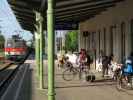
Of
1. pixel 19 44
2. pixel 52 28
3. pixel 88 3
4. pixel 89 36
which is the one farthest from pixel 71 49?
pixel 52 28

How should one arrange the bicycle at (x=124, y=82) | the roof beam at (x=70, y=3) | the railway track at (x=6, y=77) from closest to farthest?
the bicycle at (x=124, y=82) → the roof beam at (x=70, y=3) → the railway track at (x=6, y=77)

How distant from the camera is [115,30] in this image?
2739 centimetres

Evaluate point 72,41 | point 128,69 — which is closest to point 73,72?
point 128,69

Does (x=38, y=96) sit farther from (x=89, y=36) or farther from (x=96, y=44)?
(x=89, y=36)

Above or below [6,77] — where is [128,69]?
above

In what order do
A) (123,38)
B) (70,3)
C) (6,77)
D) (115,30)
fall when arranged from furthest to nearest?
1. (6,77)
2. (115,30)
3. (123,38)
4. (70,3)

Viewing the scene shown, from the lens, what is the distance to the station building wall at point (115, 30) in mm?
23359

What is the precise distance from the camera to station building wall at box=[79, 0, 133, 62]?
23359 mm

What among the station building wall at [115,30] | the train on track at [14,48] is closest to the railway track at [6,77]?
the station building wall at [115,30]

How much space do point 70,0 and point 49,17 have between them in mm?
10805

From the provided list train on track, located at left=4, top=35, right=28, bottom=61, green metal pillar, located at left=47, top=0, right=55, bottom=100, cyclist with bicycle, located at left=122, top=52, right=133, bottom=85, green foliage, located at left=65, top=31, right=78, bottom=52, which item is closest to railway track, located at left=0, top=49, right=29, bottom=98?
cyclist with bicycle, located at left=122, top=52, right=133, bottom=85

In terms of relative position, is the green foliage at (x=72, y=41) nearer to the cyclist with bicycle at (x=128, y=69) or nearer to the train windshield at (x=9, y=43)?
the train windshield at (x=9, y=43)

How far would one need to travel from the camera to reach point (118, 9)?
1005 inches

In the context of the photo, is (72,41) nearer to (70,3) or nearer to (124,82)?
(70,3)
